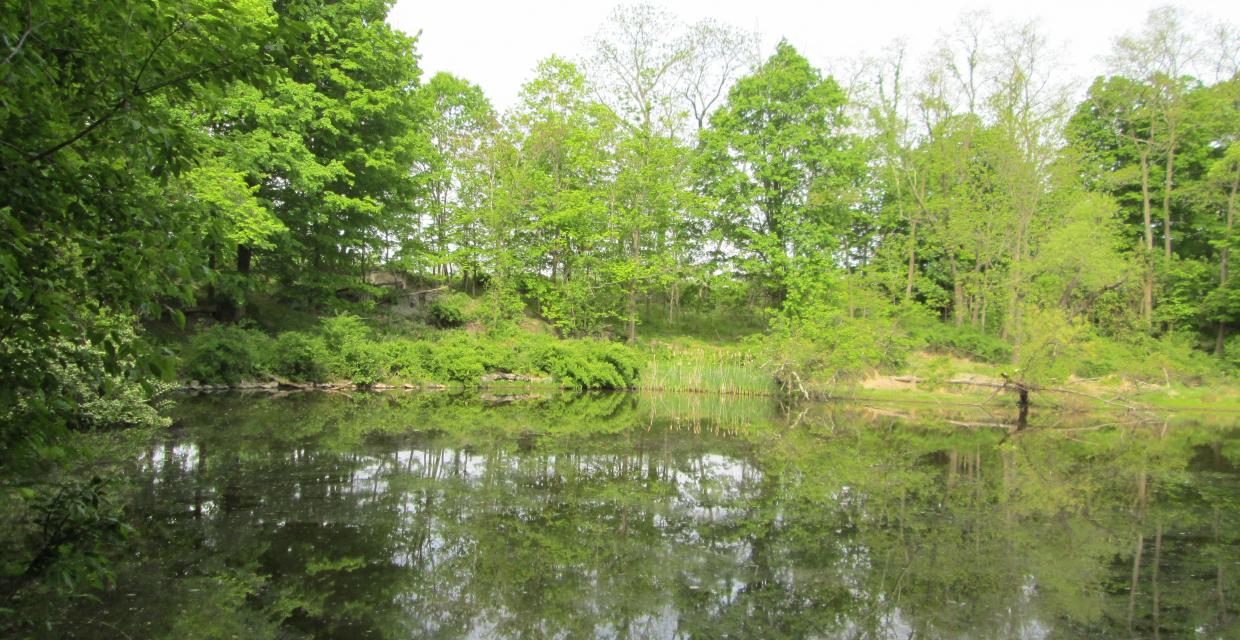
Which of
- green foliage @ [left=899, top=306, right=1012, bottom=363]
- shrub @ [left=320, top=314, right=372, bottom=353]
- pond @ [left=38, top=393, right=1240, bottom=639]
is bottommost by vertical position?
pond @ [left=38, top=393, right=1240, bottom=639]

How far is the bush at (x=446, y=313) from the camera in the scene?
2434 centimetres

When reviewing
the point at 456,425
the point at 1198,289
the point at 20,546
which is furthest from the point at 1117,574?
the point at 1198,289

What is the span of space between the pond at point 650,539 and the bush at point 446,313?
12.5 m

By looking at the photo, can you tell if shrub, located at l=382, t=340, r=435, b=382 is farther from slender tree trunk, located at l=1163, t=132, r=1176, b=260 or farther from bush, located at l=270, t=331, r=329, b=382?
slender tree trunk, located at l=1163, t=132, r=1176, b=260

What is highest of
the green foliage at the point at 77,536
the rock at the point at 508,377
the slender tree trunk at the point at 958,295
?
the slender tree trunk at the point at 958,295

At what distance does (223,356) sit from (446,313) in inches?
351

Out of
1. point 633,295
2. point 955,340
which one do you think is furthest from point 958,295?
point 633,295

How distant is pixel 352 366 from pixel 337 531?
43.7 ft

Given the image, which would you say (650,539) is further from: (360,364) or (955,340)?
(955,340)

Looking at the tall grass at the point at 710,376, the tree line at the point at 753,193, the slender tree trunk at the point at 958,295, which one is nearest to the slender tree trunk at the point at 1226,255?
the tree line at the point at 753,193

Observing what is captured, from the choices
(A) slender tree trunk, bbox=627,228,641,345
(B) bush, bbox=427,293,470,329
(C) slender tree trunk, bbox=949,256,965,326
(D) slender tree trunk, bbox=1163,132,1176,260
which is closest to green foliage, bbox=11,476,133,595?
(B) bush, bbox=427,293,470,329

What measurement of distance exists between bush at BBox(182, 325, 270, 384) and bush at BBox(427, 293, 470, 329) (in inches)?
302

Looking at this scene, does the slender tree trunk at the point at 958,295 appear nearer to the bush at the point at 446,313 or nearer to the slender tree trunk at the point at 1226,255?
the slender tree trunk at the point at 1226,255

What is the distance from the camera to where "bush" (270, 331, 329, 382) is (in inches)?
682
